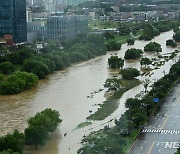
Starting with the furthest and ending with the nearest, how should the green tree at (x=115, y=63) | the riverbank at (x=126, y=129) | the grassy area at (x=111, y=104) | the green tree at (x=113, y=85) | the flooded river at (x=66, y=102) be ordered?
the green tree at (x=115, y=63) < the green tree at (x=113, y=85) < the grassy area at (x=111, y=104) < the flooded river at (x=66, y=102) < the riverbank at (x=126, y=129)

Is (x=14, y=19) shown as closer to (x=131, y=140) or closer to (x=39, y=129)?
(x=39, y=129)

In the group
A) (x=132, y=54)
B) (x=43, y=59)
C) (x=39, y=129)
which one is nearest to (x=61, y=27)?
(x=132, y=54)

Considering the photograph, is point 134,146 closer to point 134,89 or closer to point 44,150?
point 44,150

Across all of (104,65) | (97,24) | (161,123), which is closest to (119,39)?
(97,24)

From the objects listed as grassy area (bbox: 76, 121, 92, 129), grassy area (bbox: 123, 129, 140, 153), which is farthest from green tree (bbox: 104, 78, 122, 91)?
grassy area (bbox: 123, 129, 140, 153)

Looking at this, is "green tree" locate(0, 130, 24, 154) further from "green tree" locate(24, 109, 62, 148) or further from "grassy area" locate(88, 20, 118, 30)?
"grassy area" locate(88, 20, 118, 30)

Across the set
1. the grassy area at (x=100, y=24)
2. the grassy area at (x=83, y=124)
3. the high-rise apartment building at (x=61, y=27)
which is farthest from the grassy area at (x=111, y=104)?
the grassy area at (x=100, y=24)

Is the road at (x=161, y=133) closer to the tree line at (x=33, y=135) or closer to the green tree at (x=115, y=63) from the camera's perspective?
the tree line at (x=33, y=135)
